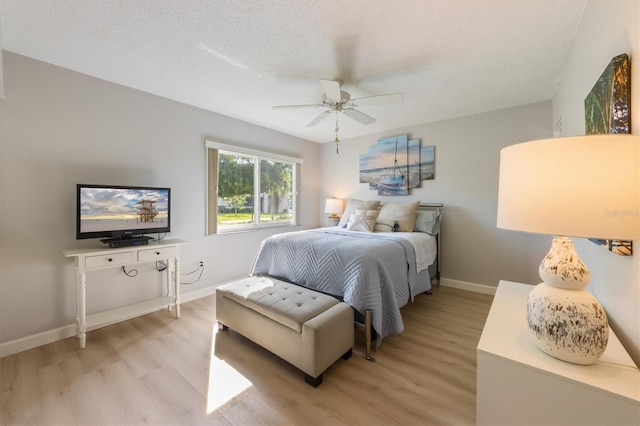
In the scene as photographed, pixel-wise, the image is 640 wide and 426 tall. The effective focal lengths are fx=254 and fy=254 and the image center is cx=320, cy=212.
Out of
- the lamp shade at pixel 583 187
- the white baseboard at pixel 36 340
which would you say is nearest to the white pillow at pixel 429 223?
the lamp shade at pixel 583 187

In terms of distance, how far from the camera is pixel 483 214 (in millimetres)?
3389

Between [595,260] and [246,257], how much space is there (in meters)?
3.62

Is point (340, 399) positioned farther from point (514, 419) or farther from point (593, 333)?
point (593, 333)

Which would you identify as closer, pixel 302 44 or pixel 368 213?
pixel 302 44

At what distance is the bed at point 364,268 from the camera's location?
202 cm

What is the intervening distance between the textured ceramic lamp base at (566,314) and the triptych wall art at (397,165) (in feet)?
9.83

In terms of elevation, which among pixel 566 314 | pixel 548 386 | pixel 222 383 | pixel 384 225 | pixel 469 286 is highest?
pixel 384 225

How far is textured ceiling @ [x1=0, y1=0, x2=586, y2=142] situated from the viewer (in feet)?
5.20

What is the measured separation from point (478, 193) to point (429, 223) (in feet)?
2.47

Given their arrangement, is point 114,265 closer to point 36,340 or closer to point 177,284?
point 177,284

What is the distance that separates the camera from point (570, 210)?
0.75 meters

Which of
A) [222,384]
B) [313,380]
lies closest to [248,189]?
[222,384]

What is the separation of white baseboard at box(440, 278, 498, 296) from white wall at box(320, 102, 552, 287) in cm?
3

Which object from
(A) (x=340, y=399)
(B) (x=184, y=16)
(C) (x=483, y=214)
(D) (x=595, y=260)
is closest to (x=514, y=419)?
(A) (x=340, y=399)
